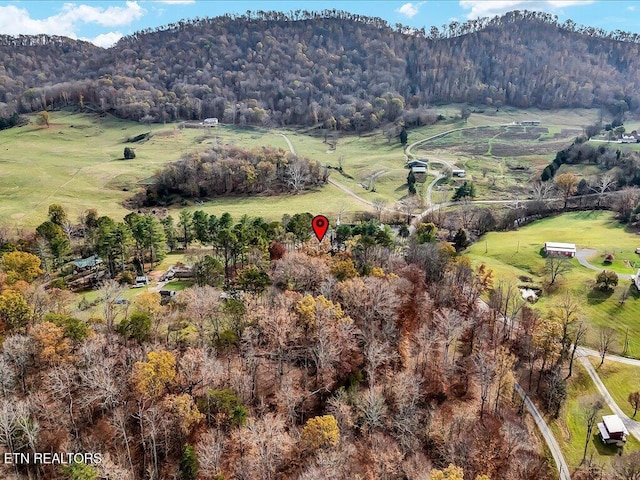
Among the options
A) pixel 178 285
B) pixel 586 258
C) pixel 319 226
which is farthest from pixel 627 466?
pixel 178 285

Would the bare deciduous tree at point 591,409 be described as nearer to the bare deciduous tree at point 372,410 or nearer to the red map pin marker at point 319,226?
the bare deciduous tree at point 372,410

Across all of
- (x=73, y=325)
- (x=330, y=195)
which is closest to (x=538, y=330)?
(x=73, y=325)

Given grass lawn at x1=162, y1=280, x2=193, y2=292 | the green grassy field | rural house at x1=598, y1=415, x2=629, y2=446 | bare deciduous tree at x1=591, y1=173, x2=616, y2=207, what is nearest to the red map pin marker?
grass lawn at x1=162, y1=280, x2=193, y2=292

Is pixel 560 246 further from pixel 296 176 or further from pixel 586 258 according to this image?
pixel 296 176

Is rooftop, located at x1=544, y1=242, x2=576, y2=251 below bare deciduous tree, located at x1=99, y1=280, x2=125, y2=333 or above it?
below

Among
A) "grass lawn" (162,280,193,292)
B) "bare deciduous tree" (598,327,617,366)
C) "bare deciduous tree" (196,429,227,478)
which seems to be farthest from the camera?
"grass lawn" (162,280,193,292)

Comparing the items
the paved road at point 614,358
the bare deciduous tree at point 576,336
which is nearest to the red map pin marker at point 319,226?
the bare deciduous tree at point 576,336

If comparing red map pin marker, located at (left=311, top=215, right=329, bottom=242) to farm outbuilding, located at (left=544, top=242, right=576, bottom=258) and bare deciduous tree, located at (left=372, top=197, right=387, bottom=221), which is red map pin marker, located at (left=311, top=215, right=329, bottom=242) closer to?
bare deciduous tree, located at (left=372, top=197, right=387, bottom=221)
